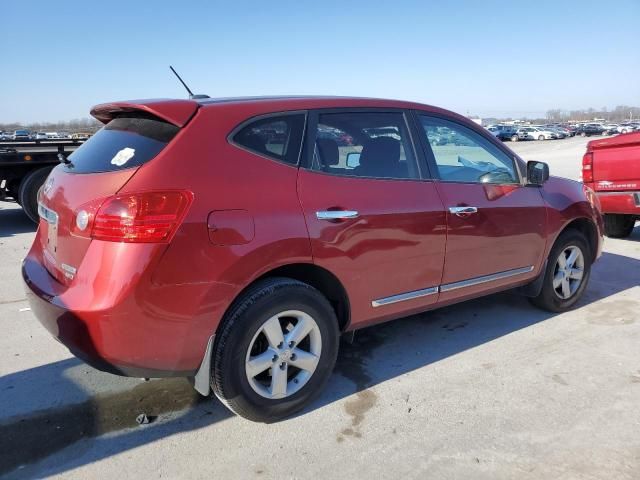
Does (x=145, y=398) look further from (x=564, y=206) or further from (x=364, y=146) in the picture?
(x=564, y=206)

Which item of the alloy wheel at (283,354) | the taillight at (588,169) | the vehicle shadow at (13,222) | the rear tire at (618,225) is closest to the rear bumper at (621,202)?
the taillight at (588,169)

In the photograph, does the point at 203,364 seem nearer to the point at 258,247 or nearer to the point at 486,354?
the point at 258,247

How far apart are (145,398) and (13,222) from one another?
8.14 m

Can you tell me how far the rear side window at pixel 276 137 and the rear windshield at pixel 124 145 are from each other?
0.39 m

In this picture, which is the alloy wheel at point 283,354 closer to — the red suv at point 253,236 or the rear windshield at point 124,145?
the red suv at point 253,236

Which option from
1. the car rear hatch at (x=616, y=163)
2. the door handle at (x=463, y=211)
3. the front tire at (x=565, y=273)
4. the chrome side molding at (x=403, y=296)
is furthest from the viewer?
the car rear hatch at (x=616, y=163)

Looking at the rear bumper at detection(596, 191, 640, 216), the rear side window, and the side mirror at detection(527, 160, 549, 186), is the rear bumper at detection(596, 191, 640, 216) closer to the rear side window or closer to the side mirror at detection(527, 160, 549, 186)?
the side mirror at detection(527, 160, 549, 186)

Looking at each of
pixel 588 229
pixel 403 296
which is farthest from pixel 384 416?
pixel 588 229

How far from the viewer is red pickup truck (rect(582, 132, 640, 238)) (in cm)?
686

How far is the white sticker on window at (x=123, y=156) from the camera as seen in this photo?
274cm

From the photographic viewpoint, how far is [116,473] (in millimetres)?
2559

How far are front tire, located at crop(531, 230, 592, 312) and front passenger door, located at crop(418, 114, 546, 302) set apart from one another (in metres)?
0.25

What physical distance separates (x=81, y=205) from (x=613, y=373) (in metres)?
3.46

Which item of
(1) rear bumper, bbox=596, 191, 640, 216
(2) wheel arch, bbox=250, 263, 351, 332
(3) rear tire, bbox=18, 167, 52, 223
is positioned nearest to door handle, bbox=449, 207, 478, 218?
(2) wheel arch, bbox=250, 263, 351, 332
